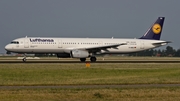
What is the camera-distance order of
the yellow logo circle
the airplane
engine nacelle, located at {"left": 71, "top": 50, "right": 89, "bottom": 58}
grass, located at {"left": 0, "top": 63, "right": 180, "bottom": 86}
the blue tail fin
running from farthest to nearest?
the yellow logo circle → the blue tail fin → the airplane → engine nacelle, located at {"left": 71, "top": 50, "right": 89, "bottom": 58} → grass, located at {"left": 0, "top": 63, "right": 180, "bottom": 86}

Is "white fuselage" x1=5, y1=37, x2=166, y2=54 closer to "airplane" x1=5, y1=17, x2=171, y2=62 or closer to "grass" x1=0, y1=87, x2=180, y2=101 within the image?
"airplane" x1=5, y1=17, x2=171, y2=62

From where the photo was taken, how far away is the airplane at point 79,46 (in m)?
59.3

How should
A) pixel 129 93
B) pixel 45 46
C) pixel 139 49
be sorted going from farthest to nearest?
pixel 139 49 < pixel 45 46 < pixel 129 93

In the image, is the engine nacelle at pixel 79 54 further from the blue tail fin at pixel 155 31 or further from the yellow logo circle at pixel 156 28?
the yellow logo circle at pixel 156 28

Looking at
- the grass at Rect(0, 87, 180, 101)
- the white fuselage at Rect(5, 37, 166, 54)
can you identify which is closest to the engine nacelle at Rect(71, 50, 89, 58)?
the white fuselage at Rect(5, 37, 166, 54)

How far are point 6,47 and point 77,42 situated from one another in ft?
35.3

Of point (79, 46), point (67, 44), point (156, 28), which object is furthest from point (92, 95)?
point (156, 28)

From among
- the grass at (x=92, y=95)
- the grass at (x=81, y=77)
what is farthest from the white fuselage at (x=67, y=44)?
the grass at (x=92, y=95)

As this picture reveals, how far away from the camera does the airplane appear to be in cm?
5931

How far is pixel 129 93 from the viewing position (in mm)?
20344

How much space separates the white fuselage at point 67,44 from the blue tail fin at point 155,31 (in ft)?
6.53

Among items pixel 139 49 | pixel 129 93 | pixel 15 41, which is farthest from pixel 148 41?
pixel 129 93

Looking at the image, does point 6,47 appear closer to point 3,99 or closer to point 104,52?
point 104,52

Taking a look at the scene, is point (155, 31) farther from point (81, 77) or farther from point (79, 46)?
point (81, 77)
